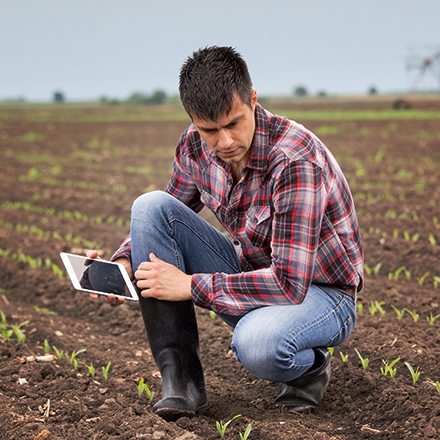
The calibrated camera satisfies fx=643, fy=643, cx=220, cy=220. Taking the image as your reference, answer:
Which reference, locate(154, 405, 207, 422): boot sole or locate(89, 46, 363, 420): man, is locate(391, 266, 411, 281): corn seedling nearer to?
locate(89, 46, 363, 420): man

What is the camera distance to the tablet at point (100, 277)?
9.73 ft

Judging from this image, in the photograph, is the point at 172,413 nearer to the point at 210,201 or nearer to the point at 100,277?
the point at 100,277

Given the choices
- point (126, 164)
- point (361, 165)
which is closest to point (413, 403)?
point (361, 165)

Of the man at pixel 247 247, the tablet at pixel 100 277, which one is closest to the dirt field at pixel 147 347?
the man at pixel 247 247

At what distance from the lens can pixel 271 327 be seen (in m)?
2.74

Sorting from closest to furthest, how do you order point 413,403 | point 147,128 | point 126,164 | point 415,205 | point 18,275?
point 413,403 < point 18,275 < point 415,205 < point 126,164 < point 147,128

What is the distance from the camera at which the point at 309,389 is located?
120 inches

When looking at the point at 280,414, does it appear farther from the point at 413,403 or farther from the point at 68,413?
the point at 68,413

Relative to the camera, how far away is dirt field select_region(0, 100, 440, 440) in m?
2.89

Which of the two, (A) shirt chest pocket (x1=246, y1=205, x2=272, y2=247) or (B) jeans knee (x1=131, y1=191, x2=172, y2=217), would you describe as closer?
(A) shirt chest pocket (x1=246, y1=205, x2=272, y2=247)

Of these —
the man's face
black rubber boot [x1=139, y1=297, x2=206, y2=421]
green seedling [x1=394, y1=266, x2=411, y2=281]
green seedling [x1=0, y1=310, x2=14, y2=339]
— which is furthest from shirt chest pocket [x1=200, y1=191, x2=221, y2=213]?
green seedling [x1=394, y1=266, x2=411, y2=281]

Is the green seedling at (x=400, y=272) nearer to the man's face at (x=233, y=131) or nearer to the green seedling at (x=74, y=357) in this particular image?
the green seedling at (x=74, y=357)

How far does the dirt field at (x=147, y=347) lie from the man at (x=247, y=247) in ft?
0.73

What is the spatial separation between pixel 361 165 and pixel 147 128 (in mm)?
12440
